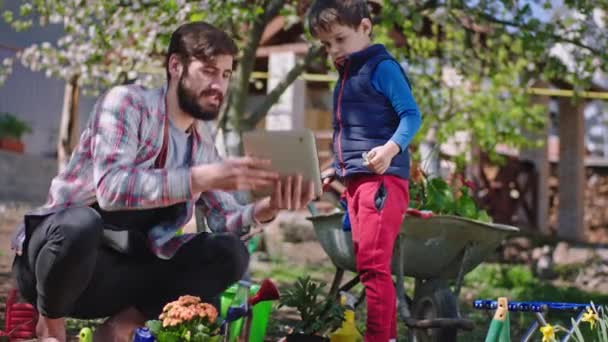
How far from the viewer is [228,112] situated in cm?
695

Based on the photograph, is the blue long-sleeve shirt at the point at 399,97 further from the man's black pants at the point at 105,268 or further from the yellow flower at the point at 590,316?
the yellow flower at the point at 590,316

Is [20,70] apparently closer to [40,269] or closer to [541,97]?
[541,97]

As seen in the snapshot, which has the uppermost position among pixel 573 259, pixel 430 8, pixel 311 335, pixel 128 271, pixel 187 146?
pixel 430 8

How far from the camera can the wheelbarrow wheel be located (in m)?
3.03

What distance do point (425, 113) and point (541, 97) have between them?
222 inches

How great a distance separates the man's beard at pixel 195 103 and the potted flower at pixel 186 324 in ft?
1.68

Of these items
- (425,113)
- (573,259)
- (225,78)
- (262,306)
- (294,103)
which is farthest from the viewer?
(294,103)

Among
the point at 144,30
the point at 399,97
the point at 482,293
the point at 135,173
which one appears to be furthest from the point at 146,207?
the point at 144,30

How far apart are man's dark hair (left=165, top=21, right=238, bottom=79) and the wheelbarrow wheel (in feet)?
4.46

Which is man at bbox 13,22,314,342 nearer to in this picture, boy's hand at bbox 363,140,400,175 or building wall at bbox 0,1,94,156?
boy's hand at bbox 363,140,400,175

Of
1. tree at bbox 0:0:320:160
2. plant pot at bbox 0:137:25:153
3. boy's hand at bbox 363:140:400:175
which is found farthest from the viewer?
plant pot at bbox 0:137:25:153

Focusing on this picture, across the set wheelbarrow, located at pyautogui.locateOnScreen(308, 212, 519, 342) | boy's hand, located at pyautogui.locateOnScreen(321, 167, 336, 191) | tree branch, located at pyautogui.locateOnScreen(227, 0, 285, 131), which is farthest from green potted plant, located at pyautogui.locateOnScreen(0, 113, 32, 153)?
boy's hand, located at pyautogui.locateOnScreen(321, 167, 336, 191)

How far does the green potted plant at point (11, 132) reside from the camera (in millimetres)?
11125

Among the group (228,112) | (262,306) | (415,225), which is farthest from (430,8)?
(262,306)
